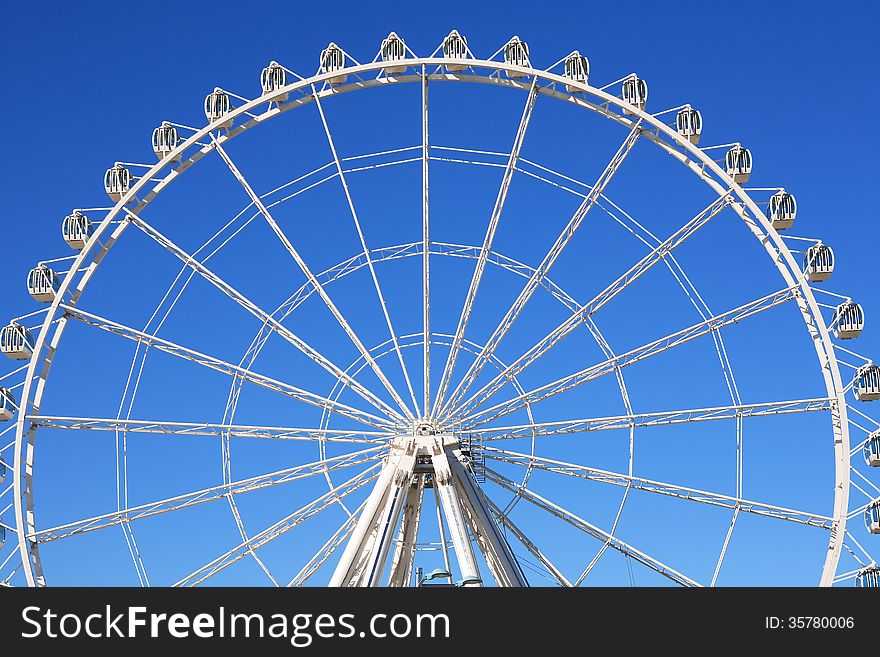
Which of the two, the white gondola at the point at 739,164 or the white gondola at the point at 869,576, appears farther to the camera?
the white gondola at the point at 739,164

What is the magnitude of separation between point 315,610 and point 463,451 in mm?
15751

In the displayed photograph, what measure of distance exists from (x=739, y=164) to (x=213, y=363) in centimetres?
1552

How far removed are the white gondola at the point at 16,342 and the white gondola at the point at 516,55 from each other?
15.4 meters

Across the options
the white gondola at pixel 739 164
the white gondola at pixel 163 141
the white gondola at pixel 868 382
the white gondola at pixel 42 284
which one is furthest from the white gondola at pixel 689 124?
the white gondola at pixel 42 284

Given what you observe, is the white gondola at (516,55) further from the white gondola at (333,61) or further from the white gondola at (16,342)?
the white gondola at (16,342)

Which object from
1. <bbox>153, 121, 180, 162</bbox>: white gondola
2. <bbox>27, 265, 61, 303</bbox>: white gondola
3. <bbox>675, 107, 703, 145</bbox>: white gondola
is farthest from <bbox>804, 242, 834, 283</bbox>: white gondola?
<bbox>27, 265, 61, 303</bbox>: white gondola

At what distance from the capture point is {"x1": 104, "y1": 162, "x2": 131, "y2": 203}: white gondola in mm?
38750

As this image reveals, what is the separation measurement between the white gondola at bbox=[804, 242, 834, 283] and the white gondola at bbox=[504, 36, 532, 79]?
30.8 ft

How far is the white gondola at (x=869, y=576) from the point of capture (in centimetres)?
3434

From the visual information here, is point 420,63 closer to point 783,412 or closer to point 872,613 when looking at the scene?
point 783,412

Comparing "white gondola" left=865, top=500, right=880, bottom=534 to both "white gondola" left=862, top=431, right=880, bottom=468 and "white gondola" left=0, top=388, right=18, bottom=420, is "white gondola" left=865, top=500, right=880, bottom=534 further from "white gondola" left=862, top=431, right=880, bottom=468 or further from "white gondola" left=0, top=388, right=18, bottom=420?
"white gondola" left=0, top=388, right=18, bottom=420

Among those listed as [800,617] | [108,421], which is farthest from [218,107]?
[800,617]

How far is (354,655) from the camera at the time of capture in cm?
2130

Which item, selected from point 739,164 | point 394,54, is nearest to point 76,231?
point 394,54
